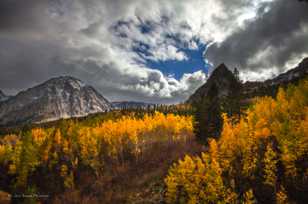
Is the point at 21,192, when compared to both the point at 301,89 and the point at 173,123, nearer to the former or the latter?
the point at 173,123

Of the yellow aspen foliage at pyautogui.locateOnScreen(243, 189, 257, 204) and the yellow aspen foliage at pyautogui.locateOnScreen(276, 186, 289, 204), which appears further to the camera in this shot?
the yellow aspen foliage at pyautogui.locateOnScreen(243, 189, 257, 204)

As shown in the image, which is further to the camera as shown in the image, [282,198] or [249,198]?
[249,198]

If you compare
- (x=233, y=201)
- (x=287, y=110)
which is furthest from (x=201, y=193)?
(x=287, y=110)

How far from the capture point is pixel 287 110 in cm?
6350

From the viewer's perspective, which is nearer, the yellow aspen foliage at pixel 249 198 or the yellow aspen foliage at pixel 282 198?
the yellow aspen foliage at pixel 282 198

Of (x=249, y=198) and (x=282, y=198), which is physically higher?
(x=282, y=198)

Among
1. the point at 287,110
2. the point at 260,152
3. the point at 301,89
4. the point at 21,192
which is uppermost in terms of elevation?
the point at 301,89

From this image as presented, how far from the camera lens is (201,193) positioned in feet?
154

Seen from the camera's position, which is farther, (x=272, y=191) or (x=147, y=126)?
(x=147, y=126)

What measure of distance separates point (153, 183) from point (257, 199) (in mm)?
27913

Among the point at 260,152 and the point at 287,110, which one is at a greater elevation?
the point at 287,110

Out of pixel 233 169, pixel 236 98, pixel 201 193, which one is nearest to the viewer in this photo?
pixel 201 193

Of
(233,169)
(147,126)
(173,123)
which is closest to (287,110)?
(233,169)

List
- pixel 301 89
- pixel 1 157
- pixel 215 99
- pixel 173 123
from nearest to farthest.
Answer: pixel 215 99 → pixel 301 89 → pixel 1 157 → pixel 173 123
